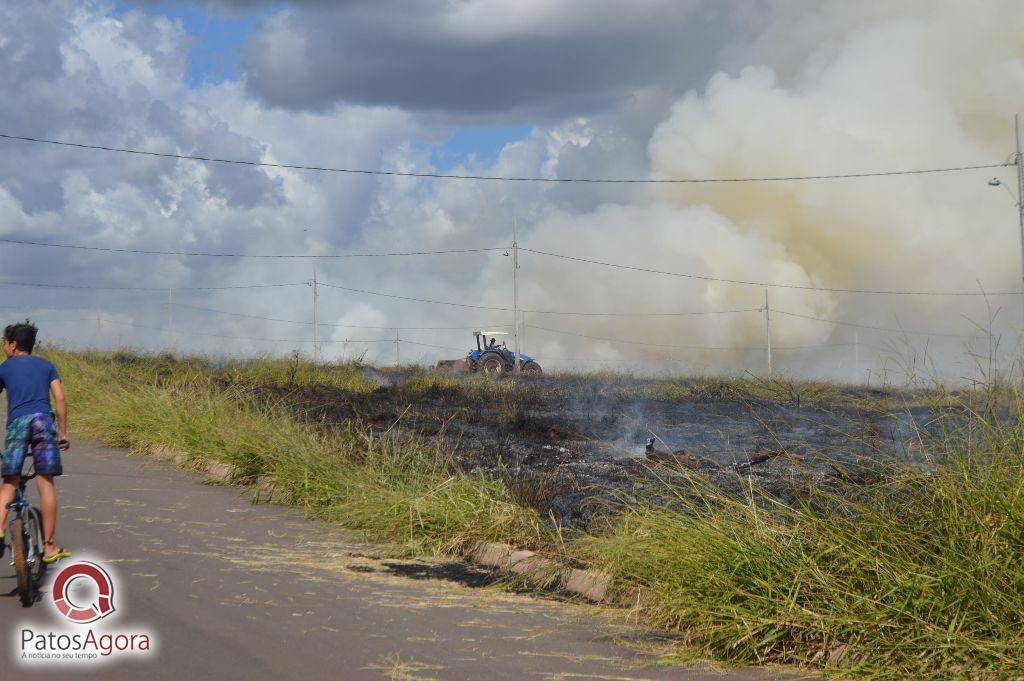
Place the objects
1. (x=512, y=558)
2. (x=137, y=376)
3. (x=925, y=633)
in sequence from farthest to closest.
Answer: (x=137, y=376) < (x=512, y=558) < (x=925, y=633)

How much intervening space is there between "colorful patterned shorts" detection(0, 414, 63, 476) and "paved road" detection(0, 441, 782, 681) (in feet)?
3.06

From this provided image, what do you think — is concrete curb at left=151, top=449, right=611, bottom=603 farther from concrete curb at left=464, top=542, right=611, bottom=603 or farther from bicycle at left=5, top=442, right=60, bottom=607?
bicycle at left=5, top=442, right=60, bottom=607

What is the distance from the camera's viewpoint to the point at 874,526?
21.1 feet

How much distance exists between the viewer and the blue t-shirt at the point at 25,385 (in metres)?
8.22

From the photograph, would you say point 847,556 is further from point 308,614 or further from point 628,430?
point 628,430

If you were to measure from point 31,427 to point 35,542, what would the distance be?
949mm

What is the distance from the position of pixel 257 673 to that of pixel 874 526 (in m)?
3.84

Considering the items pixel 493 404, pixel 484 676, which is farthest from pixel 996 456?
pixel 493 404

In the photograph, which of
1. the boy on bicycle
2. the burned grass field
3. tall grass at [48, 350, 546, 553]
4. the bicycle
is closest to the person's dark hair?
the boy on bicycle

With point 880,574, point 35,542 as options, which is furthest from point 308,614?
point 880,574

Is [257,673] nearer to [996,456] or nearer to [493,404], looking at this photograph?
[996,456]

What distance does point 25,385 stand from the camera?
27.1 feet

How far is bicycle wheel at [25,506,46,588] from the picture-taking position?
762 centimetres

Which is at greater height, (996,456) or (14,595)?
(996,456)
